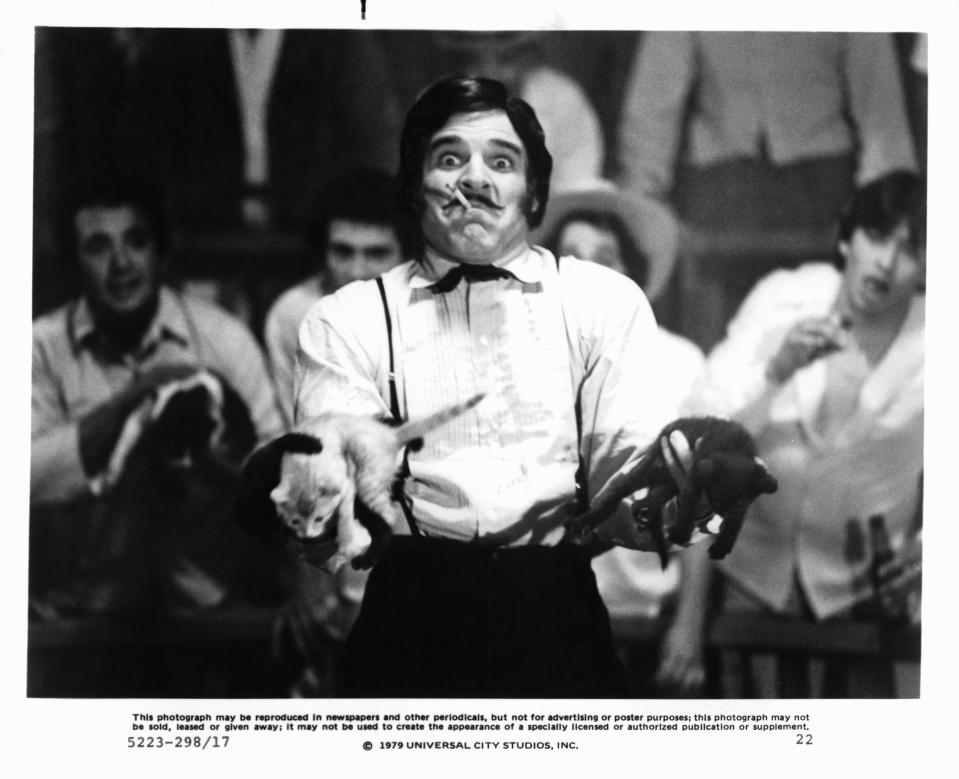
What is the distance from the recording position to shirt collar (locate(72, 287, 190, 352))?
78.3 inches

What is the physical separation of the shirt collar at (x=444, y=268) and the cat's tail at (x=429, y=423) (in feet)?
0.77

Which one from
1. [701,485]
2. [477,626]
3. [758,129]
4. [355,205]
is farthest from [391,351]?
[758,129]

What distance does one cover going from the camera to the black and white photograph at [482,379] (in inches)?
77.4

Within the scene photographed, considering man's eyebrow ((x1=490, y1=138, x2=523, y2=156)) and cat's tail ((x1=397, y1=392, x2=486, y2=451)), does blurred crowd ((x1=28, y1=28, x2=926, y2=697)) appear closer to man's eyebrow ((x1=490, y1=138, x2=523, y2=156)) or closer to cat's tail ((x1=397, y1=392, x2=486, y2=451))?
man's eyebrow ((x1=490, y1=138, x2=523, y2=156))

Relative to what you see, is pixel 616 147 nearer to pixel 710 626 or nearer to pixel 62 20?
pixel 710 626

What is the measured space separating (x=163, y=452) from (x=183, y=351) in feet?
0.63

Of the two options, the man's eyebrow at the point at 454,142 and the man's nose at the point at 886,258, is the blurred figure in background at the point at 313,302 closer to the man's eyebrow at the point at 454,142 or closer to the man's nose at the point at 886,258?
the man's eyebrow at the point at 454,142

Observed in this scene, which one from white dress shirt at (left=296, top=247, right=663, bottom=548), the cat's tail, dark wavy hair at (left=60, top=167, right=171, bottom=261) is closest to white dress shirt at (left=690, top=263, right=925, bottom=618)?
white dress shirt at (left=296, top=247, right=663, bottom=548)

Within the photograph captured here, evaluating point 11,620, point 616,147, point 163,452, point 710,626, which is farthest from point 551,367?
point 11,620

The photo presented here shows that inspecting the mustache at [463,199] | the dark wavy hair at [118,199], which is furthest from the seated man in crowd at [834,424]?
the dark wavy hair at [118,199]

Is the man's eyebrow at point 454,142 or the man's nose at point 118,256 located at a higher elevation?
the man's eyebrow at point 454,142

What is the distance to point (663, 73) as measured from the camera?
79.5 inches

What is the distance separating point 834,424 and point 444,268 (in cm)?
80
